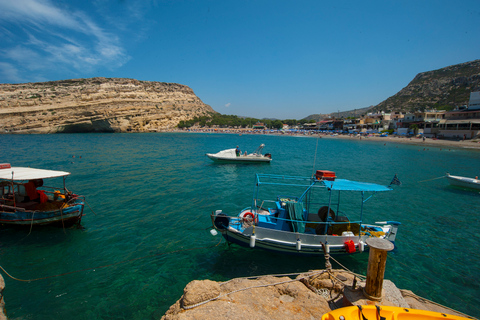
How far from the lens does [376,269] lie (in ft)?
16.8

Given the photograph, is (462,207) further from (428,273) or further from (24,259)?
(24,259)

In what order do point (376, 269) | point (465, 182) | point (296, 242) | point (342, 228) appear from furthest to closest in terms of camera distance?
point (465, 182)
point (342, 228)
point (296, 242)
point (376, 269)

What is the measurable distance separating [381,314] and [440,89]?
169m

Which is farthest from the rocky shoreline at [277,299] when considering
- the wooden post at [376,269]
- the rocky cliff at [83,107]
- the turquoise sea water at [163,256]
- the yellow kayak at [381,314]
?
the rocky cliff at [83,107]

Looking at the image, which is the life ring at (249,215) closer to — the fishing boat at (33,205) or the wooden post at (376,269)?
the wooden post at (376,269)

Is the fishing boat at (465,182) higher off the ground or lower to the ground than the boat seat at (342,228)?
lower

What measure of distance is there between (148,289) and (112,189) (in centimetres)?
1290

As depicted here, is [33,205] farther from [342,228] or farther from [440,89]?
[440,89]

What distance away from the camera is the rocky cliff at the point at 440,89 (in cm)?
10656

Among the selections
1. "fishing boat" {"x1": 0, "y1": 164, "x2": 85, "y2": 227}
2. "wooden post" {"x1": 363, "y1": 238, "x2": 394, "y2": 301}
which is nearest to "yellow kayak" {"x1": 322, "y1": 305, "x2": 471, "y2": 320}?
"wooden post" {"x1": 363, "y1": 238, "x2": 394, "y2": 301}

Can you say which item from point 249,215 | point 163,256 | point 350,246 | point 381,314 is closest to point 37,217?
point 163,256

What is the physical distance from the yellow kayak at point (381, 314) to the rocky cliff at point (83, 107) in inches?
4331

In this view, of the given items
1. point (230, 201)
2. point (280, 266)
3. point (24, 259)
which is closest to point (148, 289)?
point (280, 266)

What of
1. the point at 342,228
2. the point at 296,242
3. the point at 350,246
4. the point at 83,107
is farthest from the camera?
the point at 83,107
